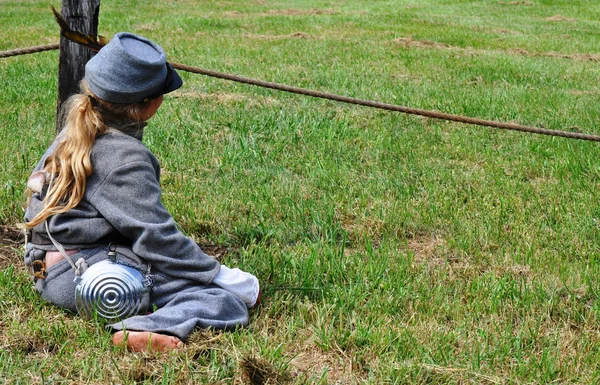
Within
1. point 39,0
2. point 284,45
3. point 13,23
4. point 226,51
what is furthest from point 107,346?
point 39,0

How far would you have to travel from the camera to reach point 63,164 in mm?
2848

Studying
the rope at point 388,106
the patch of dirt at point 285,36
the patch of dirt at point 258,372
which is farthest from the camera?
the patch of dirt at point 285,36

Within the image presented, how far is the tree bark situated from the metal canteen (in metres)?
1.46

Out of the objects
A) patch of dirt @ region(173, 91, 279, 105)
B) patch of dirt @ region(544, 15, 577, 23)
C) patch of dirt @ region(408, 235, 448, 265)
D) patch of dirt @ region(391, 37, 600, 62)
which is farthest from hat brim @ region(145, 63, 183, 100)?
patch of dirt @ region(544, 15, 577, 23)

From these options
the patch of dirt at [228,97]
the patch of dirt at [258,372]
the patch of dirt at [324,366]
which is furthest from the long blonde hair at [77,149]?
the patch of dirt at [228,97]

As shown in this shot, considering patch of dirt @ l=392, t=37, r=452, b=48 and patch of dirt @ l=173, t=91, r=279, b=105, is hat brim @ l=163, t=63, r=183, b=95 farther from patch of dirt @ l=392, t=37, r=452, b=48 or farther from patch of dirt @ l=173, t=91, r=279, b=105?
patch of dirt @ l=392, t=37, r=452, b=48

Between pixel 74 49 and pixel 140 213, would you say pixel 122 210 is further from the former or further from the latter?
pixel 74 49

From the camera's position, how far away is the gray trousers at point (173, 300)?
279cm

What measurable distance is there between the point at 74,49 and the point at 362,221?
1760 millimetres

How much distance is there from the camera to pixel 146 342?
8.86ft

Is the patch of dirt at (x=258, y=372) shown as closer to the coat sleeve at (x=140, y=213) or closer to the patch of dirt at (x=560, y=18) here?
the coat sleeve at (x=140, y=213)

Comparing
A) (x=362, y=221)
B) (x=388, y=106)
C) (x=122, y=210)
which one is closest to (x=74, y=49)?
(x=122, y=210)

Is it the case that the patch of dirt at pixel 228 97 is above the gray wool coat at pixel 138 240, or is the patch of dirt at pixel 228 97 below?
below

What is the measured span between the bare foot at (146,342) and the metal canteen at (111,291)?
0.14 metres
